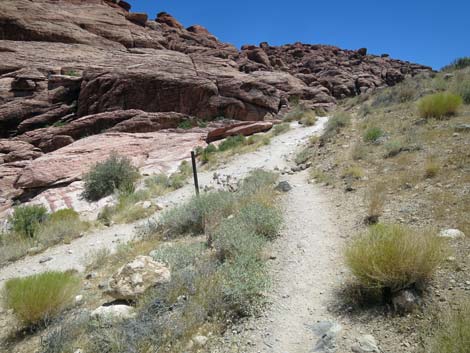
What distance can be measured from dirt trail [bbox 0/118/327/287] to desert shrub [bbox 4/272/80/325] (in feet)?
5.81

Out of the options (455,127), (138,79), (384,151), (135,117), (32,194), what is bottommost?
(32,194)

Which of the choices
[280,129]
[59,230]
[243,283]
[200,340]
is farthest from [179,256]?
[280,129]

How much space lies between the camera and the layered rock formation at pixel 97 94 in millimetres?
14312

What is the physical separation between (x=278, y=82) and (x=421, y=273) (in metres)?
23.1

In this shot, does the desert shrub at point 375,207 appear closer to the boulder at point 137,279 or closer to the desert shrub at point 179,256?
the desert shrub at point 179,256

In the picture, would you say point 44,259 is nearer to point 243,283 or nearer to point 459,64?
point 243,283

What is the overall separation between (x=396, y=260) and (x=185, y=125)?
52.6ft

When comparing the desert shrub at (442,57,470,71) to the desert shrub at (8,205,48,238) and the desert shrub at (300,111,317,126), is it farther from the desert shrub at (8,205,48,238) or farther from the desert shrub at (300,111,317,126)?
the desert shrub at (8,205,48,238)

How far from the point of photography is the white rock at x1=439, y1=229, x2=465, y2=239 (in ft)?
11.1

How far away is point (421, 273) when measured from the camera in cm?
269

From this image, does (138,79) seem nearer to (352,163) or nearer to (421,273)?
(352,163)

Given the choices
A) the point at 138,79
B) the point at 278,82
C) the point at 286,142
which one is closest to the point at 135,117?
the point at 138,79

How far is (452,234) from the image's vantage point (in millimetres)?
3434

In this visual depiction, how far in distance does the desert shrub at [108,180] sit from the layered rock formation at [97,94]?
1.59 m
